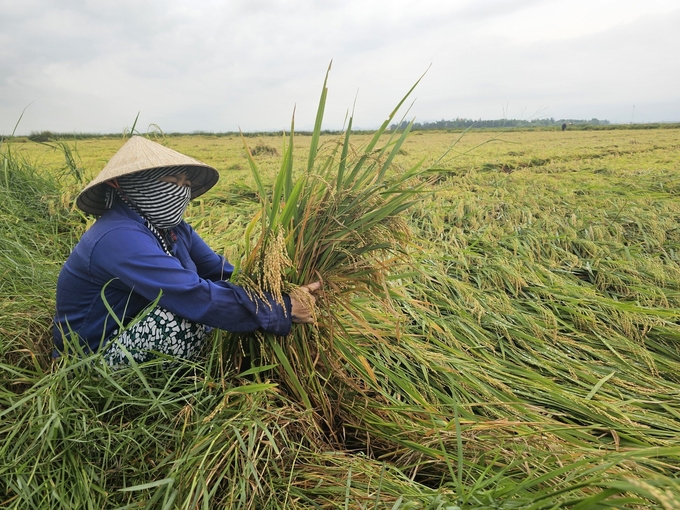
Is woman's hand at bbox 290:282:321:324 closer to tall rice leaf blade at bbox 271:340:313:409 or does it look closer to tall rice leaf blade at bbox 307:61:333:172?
tall rice leaf blade at bbox 271:340:313:409

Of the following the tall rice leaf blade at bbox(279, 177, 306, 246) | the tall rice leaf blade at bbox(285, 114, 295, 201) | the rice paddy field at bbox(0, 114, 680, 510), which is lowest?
the rice paddy field at bbox(0, 114, 680, 510)

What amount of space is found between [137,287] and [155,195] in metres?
0.36

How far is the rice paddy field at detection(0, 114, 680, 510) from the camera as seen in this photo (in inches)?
47.8

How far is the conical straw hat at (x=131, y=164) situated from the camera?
1480 mm

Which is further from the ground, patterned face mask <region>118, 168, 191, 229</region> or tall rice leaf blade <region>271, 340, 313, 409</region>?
patterned face mask <region>118, 168, 191, 229</region>

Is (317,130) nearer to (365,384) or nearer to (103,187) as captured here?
(103,187)

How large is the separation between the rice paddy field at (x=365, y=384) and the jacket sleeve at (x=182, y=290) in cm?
13

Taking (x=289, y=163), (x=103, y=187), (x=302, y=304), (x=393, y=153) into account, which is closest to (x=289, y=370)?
(x=302, y=304)

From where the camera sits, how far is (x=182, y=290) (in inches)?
55.8

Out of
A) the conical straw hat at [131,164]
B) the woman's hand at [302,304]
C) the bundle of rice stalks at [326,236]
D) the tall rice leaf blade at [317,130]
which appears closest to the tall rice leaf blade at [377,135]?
the bundle of rice stalks at [326,236]

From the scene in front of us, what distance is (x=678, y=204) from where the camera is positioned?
5.06 m

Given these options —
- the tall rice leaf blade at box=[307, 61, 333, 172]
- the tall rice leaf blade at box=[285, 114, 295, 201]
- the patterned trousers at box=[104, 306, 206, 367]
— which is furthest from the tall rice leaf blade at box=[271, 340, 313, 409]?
the tall rice leaf blade at box=[307, 61, 333, 172]

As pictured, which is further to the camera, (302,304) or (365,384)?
(365,384)

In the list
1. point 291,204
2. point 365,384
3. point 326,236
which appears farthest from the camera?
point 365,384
